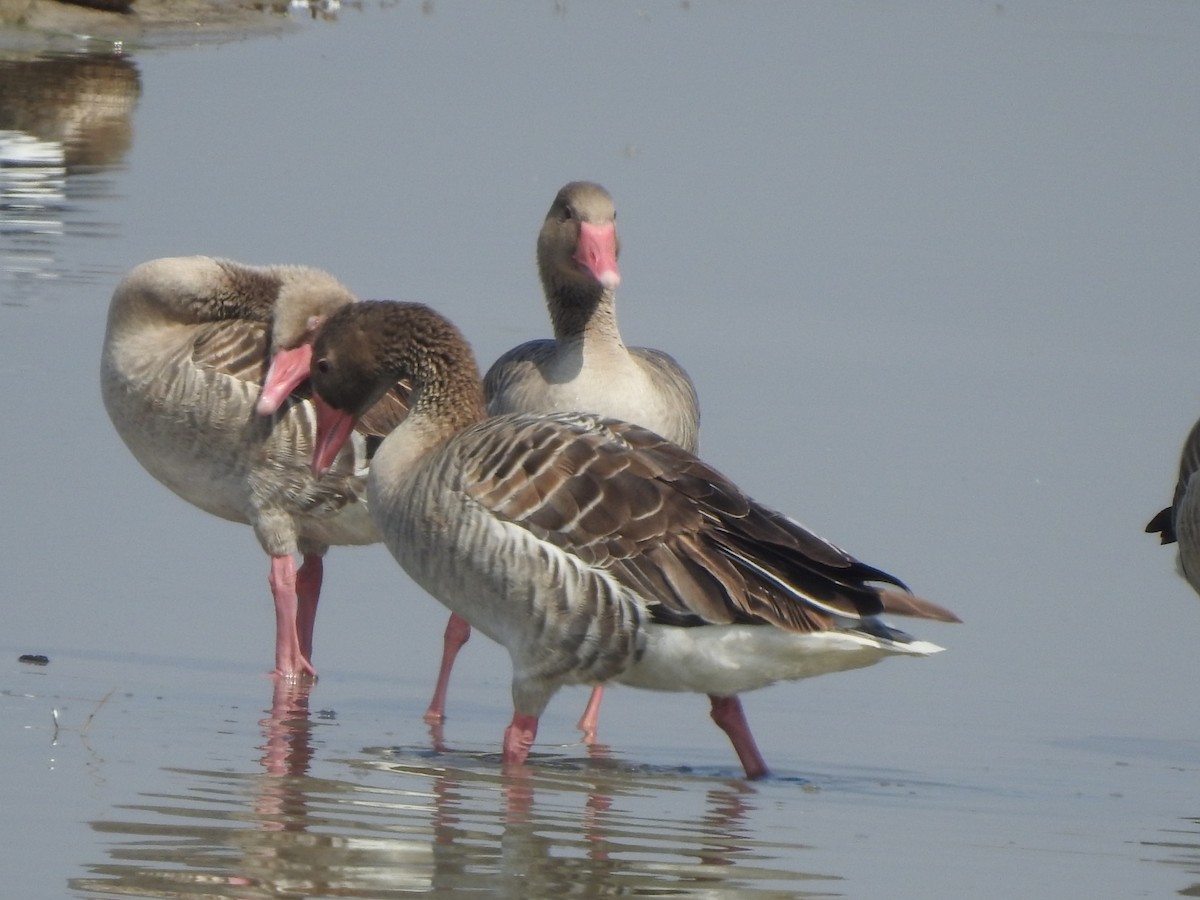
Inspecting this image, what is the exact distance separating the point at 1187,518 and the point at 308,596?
3.54 m

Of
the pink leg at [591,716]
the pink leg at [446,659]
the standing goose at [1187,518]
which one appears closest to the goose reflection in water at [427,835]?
the pink leg at [446,659]

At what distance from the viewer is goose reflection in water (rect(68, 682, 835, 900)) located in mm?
5508

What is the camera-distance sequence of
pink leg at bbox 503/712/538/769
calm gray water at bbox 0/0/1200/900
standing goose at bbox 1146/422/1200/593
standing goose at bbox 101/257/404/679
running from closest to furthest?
calm gray water at bbox 0/0/1200/900 < pink leg at bbox 503/712/538/769 < standing goose at bbox 101/257/404/679 < standing goose at bbox 1146/422/1200/593

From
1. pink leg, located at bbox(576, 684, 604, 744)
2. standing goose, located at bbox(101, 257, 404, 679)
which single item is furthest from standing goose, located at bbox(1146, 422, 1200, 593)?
standing goose, located at bbox(101, 257, 404, 679)

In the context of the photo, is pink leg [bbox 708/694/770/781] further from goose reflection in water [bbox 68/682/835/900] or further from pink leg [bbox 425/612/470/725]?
pink leg [bbox 425/612/470/725]

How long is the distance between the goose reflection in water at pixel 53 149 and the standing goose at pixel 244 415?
3769mm

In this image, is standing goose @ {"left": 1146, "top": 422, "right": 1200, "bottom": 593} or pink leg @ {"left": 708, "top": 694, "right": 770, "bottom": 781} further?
standing goose @ {"left": 1146, "top": 422, "right": 1200, "bottom": 593}

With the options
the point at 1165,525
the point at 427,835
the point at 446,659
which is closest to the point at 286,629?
the point at 446,659

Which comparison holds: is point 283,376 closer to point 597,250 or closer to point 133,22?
point 597,250

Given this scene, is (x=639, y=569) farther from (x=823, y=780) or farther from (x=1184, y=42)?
(x=1184, y=42)

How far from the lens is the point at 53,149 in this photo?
665 inches

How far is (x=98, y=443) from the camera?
1059cm

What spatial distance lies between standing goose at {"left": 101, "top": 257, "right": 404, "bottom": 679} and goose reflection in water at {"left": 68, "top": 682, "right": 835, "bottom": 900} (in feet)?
5.90

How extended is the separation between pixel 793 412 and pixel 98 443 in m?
3.37
